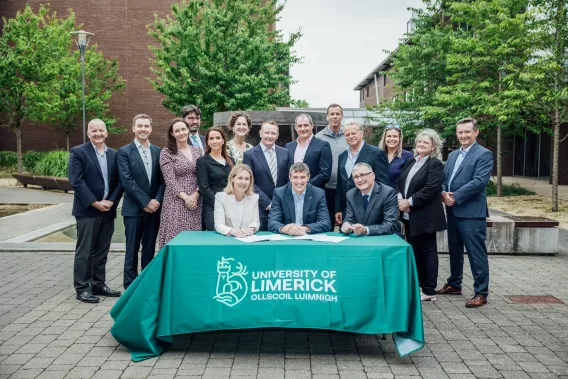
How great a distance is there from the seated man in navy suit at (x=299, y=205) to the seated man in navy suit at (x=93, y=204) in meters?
2.04

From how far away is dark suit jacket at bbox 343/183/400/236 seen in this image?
5.31 m

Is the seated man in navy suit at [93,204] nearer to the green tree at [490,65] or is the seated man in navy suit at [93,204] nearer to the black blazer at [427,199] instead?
the black blazer at [427,199]

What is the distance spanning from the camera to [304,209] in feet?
18.0

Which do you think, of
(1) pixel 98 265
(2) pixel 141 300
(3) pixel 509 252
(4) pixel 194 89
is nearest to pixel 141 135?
(1) pixel 98 265

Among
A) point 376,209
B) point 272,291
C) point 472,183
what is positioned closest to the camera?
point 272,291

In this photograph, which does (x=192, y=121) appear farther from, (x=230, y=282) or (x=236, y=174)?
(x=230, y=282)

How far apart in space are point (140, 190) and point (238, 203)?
131 centimetres

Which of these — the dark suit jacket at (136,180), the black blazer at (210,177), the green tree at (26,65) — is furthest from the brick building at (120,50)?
the black blazer at (210,177)

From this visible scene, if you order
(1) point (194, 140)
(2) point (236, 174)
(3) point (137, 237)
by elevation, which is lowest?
(3) point (137, 237)

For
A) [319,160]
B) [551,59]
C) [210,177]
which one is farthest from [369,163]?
[551,59]

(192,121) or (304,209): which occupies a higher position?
(192,121)

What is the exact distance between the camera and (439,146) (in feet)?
20.1

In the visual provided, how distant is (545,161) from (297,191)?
88.4 ft

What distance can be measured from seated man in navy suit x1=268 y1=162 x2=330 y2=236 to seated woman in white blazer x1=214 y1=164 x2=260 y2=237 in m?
0.20
